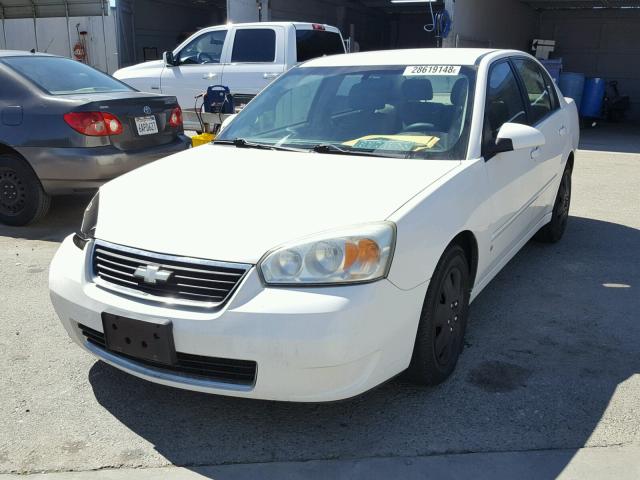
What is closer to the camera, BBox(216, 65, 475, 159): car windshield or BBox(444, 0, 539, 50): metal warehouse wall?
BBox(216, 65, 475, 159): car windshield

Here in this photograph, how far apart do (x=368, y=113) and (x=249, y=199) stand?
120 centimetres

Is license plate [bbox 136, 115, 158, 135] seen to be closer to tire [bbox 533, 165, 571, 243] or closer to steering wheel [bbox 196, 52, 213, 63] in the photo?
tire [bbox 533, 165, 571, 243]

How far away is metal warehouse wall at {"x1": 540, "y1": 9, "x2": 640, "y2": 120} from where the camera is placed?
20750mm

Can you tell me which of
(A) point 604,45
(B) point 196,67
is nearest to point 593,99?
(A) point 604,45

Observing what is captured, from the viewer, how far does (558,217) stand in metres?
5.34

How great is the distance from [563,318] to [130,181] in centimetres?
271

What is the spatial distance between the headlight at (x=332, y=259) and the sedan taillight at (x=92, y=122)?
364 centimetres

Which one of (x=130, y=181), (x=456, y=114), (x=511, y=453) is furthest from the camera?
(x=456, y=114)

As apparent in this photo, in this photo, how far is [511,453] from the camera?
258 cm

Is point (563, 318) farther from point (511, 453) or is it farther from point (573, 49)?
point (573, 49)

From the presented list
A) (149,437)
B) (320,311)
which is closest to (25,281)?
(149,437)

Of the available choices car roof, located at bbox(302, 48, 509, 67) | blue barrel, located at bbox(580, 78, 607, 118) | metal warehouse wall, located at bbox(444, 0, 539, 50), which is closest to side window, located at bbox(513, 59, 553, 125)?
car roof, located at bbox(302, 48, 509, 67)

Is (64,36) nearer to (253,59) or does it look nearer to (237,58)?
(237,58)

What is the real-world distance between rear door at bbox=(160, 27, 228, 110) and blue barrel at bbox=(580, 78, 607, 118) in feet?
39.1
